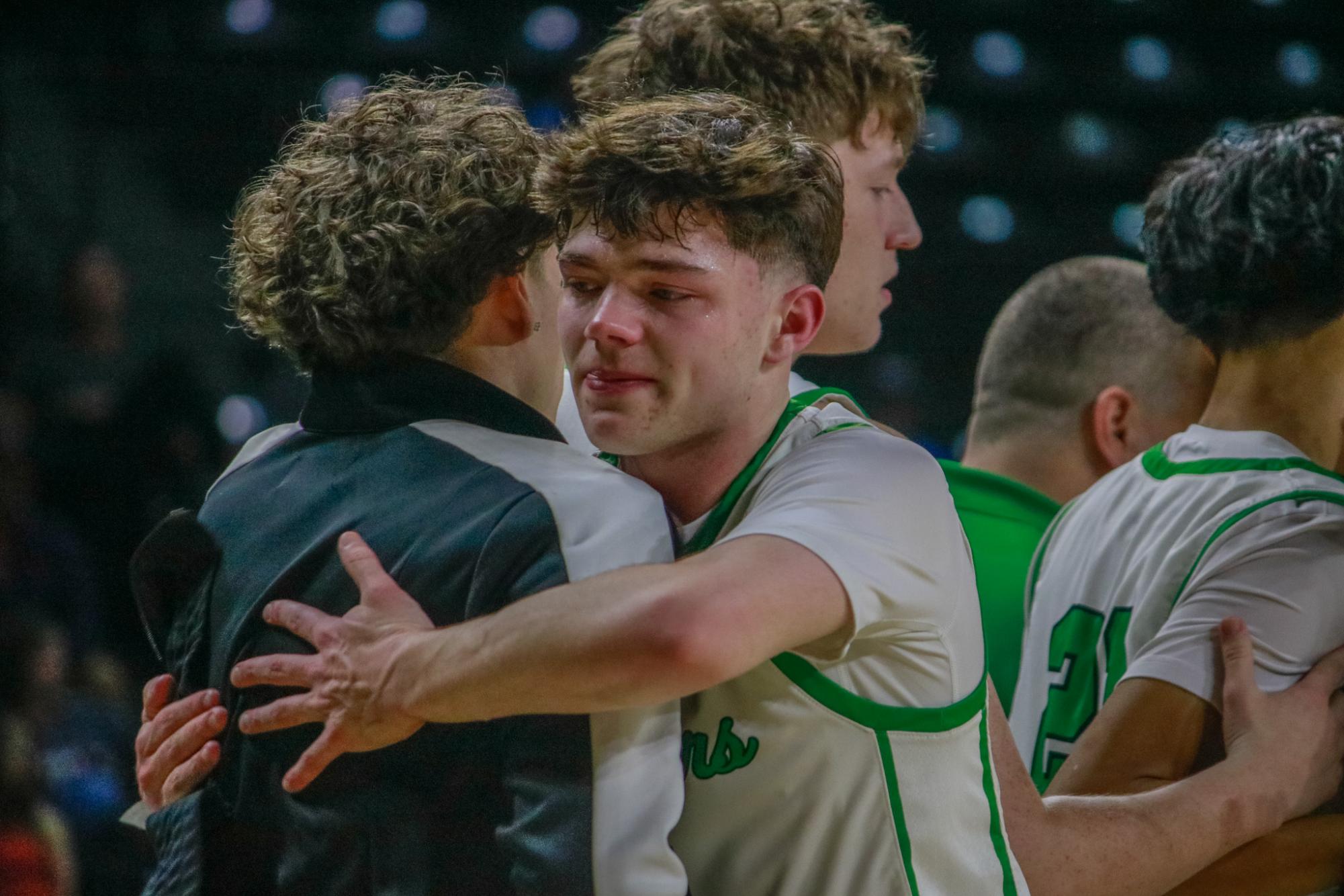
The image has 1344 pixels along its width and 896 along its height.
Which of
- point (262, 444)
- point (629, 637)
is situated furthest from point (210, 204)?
point (629, 637)

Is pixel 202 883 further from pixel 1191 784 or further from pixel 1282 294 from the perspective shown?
pixel 1282 294

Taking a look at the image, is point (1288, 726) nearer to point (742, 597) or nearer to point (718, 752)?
point (718, 752)

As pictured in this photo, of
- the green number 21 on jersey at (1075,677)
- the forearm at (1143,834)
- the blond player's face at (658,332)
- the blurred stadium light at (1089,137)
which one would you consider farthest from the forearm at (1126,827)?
the blurred stadium light at (1089,137)

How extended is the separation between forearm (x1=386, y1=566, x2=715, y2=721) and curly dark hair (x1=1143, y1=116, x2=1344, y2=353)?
125 cm

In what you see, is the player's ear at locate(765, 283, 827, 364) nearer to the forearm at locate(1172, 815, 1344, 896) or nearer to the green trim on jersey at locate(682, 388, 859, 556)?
the green trim on jersey at locate(682, 388, 859, 556)

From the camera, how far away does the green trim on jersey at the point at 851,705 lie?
163 cm

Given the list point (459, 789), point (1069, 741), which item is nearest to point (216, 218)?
point (1069, 741)

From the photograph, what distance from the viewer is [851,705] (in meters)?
1.63

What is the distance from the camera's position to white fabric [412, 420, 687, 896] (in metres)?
1.48

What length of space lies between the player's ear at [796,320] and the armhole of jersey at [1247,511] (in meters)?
0.76

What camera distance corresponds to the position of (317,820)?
160cm

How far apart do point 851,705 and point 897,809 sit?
128 mm

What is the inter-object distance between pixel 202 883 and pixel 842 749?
706mm

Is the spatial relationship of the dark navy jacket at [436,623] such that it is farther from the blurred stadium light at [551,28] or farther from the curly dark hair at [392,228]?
the blurred stadium light at [551,28]
